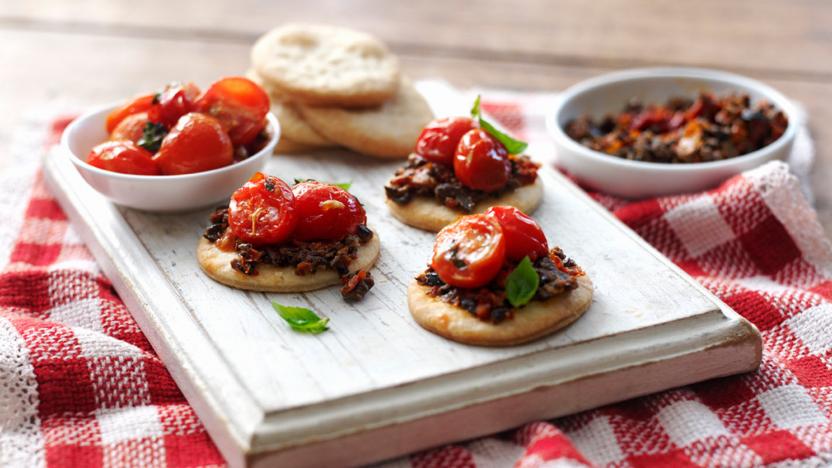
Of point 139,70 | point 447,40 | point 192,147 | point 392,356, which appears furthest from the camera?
point 447,40

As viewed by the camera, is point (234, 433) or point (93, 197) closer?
point (234, 433)

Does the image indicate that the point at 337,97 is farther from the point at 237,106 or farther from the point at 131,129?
the point at 131,129

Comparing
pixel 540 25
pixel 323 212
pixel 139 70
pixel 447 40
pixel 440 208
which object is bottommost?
pixel 139 70

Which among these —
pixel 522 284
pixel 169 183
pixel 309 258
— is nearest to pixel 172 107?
pixel 169 183

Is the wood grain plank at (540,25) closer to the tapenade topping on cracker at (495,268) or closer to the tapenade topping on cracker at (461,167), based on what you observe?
the tapenade topping on cracker at (461,167)

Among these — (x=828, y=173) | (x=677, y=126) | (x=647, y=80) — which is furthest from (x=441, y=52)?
(x=828, y=173)

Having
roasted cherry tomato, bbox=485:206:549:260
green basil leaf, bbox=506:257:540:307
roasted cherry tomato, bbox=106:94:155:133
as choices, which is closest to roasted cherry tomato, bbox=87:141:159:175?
roasted cherry tomato, bbox=106:94:155:133

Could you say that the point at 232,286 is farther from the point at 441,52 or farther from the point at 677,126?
the point at 441,52
